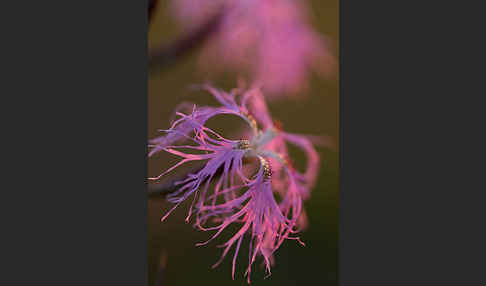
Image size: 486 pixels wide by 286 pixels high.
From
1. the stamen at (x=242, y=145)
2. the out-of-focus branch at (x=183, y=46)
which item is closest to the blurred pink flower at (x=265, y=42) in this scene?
the out-of-focus branch at (x=183, y=46)

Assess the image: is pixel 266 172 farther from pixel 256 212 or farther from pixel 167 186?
pixel 167 186

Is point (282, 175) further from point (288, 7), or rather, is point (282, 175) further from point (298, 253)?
point (288, 7)

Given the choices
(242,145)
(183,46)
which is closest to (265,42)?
(183,46)

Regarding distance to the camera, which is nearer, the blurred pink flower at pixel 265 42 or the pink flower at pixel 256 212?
the pink flower at pixel 256 212

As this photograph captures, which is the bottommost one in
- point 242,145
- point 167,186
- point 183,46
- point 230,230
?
point 230,230

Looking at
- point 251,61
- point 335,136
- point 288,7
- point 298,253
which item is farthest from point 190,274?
point 288,7

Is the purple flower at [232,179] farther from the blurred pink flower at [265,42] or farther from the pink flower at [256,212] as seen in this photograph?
the blurred pink flower at [265,42]

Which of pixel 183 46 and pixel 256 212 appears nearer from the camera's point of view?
pixel 256 212

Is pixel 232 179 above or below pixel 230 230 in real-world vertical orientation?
above

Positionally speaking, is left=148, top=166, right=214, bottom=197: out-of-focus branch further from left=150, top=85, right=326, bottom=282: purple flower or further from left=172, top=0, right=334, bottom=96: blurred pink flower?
left=172, top=0, right=334, bottom=96: blurred pink flower
